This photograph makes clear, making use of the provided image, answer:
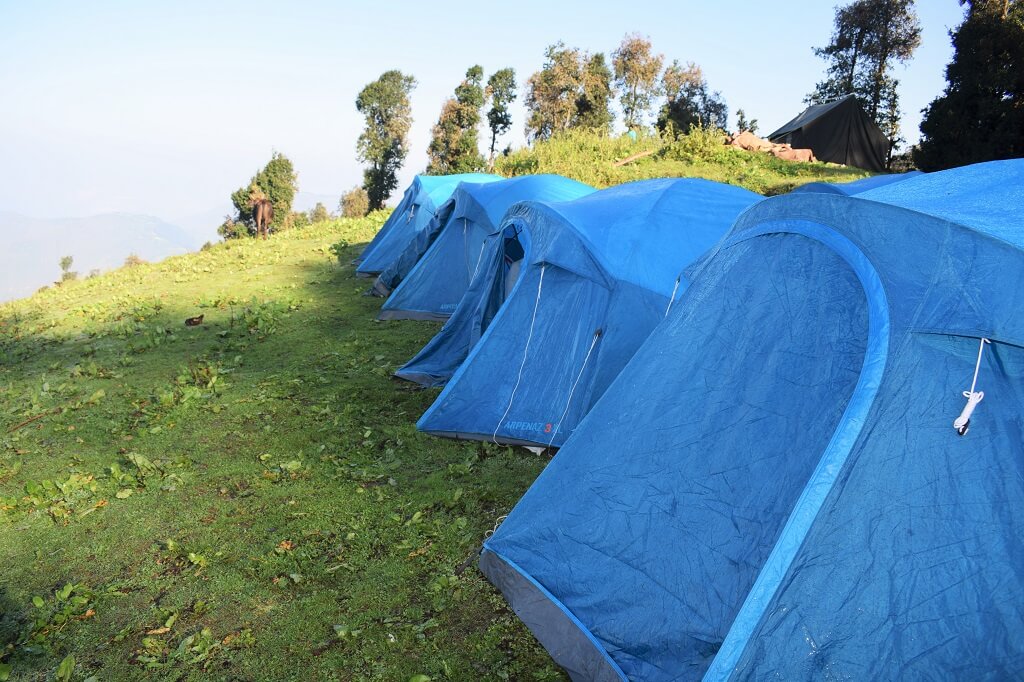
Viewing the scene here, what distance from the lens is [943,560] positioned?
83.3 inches

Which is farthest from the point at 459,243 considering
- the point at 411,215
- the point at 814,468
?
the point at 814,468

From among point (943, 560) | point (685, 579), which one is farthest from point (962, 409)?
point (685, 579)

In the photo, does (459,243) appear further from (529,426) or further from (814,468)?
(814,468)

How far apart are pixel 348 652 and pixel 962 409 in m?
2.53

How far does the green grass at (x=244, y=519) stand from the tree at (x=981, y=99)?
1179 centimetres

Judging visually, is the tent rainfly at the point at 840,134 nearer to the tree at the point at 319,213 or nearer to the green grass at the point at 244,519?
the green grass at the point at 244,519

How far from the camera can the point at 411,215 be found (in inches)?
504

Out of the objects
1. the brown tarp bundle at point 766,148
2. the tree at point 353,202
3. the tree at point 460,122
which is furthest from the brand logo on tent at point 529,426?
the tree at point 353,202

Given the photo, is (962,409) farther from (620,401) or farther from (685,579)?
(620,401)

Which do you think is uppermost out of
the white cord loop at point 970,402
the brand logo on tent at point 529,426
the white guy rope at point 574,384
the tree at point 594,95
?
the tree at point 594,95

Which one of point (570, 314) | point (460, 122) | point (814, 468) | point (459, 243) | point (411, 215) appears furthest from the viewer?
point (460, 122)

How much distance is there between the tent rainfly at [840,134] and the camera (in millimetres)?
21031

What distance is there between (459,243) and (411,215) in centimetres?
369

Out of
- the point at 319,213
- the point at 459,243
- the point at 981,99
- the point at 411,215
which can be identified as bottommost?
the point at 319,213
